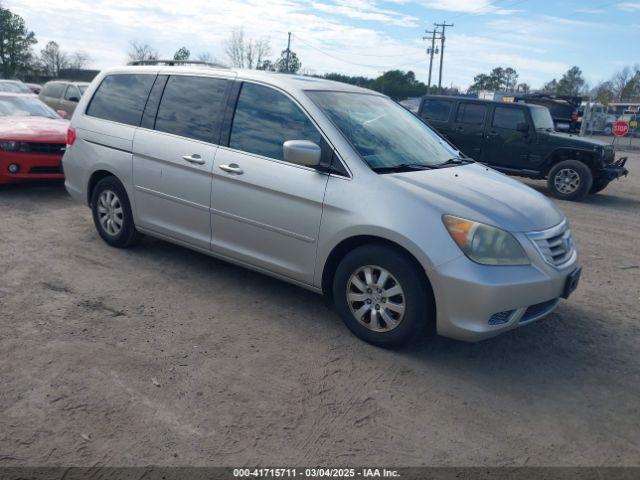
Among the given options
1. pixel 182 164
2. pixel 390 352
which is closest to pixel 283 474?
pixel 390 352

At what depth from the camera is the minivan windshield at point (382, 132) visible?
428cm

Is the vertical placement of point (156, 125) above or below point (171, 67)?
below

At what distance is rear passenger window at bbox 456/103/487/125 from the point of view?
473 inches

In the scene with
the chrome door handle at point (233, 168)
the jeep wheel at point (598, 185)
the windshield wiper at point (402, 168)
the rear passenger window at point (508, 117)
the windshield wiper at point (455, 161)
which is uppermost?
the rear passenger window at point (508, 117)

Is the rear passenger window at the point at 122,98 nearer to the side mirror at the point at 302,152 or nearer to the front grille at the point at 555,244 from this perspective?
the side mirror at the point at 302,152

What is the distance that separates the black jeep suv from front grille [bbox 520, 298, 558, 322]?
26.6ft

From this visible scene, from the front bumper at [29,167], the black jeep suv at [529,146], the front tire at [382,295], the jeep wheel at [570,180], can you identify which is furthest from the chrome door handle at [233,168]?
the jeep wheel at [570,180]

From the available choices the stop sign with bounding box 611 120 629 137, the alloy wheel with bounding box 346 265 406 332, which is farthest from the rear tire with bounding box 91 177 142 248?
the stop sign with bounding box 611 120 629 137

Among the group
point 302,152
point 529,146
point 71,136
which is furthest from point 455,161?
point 529,146

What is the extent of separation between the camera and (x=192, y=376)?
351 centimetres

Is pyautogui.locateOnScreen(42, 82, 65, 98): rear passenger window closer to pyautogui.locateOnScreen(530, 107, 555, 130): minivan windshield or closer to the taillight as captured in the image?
the taillight

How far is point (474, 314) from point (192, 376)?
1783mm

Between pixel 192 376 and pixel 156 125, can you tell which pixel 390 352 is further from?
pixel 156 125

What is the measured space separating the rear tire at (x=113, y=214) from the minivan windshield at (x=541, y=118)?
8792 millimetres
